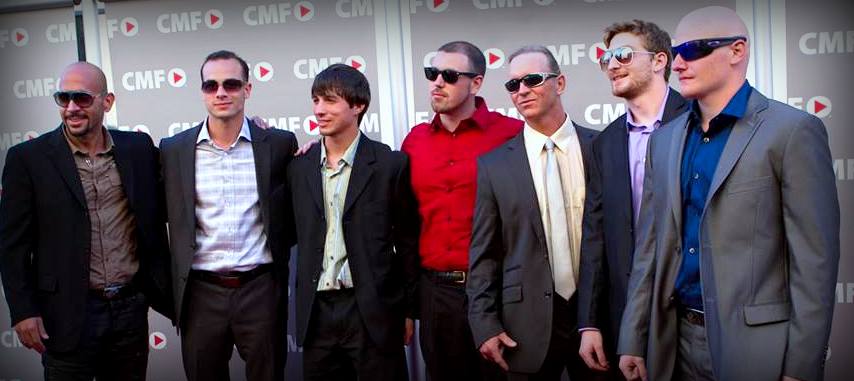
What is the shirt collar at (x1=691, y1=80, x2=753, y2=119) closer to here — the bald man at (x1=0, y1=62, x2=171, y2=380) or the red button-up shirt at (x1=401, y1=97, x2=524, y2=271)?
the red button-up shirt at (x1=401, y1=97, x2=524, y2=271)

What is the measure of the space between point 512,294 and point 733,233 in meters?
1.15

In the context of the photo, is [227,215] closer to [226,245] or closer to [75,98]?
[226,245]

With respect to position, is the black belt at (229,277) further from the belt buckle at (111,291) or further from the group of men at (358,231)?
the belt buckle at (111,291)

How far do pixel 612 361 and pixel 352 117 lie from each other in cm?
171

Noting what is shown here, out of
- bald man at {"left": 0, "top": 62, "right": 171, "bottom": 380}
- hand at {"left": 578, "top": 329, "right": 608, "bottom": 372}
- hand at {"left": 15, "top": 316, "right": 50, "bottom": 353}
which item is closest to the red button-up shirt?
hand at {"left": 578, "top": 329, "right": 608, "bottom": 372}

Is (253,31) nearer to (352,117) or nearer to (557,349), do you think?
(352,117)

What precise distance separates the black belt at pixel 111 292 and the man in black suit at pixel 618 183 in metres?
2.24

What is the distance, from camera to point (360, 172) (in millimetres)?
3668

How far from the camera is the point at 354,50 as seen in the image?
187 inches

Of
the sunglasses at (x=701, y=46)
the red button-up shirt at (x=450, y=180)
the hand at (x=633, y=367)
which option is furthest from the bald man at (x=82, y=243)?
the sunglasses at (x=701, y=46)

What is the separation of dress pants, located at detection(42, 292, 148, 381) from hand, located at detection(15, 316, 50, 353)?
84 mm

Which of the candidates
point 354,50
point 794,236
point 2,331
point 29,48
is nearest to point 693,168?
point 794,236

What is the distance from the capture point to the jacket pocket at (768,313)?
Result: 2285 millimetres

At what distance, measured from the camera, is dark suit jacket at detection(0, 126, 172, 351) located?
365 centimetres
